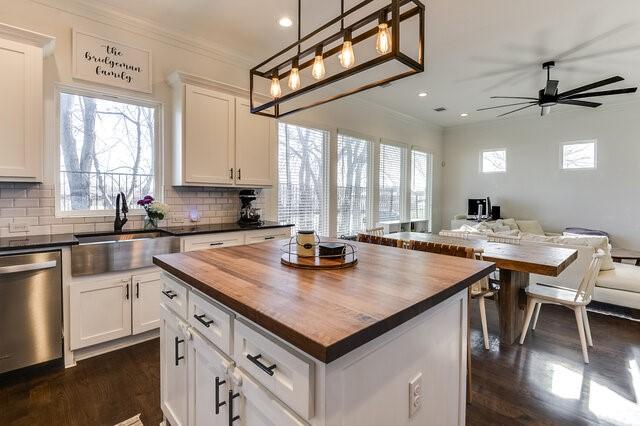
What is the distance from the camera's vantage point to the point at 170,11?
9.66 ft

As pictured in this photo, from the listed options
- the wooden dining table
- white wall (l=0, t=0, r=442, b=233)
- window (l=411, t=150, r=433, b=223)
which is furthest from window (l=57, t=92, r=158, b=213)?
window (l=411, t=150, r=433, b=223)

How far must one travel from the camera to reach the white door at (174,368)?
1509 mm

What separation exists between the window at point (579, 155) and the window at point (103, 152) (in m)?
6.94

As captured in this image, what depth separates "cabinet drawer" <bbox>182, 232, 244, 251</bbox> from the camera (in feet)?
9.73

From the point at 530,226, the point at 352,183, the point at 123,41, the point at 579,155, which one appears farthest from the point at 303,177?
the point at 579,155

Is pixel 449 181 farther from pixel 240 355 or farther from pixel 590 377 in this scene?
pixel 240 355

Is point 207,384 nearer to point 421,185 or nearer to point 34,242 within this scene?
point 34,242

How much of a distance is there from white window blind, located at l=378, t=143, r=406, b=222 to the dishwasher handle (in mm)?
4795

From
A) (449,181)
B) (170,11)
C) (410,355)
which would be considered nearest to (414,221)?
(449,181)

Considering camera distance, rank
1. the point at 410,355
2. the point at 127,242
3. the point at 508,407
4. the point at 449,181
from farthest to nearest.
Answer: the point at 449,181 → the point at 127,242 → the point at 508,407 → the point at 410,355

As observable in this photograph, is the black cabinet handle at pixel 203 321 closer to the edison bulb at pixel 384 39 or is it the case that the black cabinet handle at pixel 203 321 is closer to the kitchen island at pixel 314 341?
the kitchen island at pixel 314 341

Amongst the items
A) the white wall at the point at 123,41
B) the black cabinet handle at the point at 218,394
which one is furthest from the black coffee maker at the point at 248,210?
the black cabinet handle at the point at 218,394

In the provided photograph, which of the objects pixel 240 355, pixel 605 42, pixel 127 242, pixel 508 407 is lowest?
pixel 508 407

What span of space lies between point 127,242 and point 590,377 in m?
3.66
